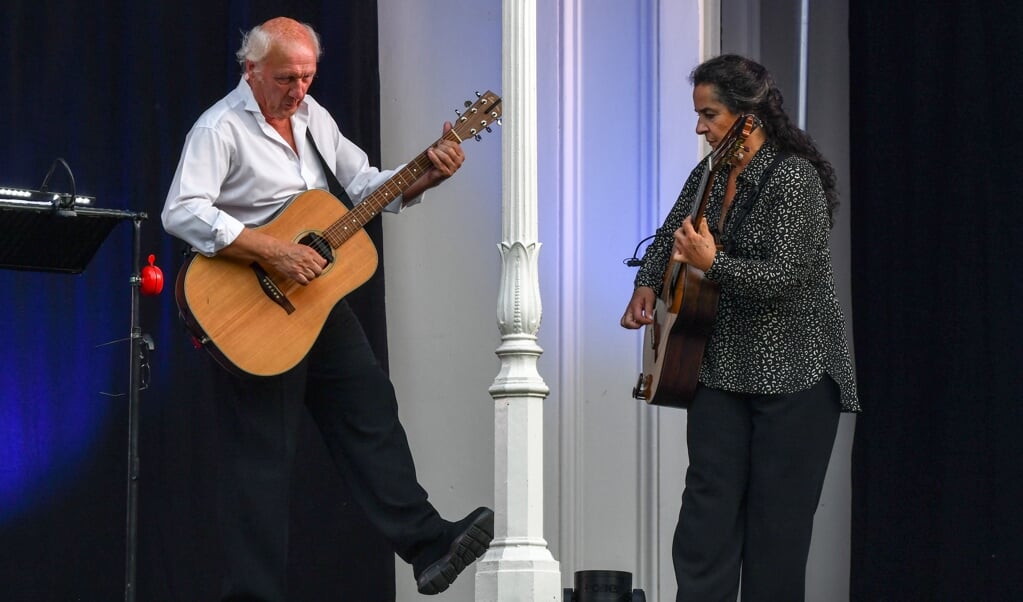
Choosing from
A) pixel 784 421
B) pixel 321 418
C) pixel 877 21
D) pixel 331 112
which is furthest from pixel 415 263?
pixel 784 421

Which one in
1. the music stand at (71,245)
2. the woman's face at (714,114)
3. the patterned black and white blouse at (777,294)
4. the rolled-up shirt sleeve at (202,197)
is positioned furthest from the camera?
the music stand at (71,245)

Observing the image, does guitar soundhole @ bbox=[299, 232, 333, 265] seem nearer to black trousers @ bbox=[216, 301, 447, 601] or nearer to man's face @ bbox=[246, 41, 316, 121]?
black trousers @ bbox=[216, 301, 447, 601]

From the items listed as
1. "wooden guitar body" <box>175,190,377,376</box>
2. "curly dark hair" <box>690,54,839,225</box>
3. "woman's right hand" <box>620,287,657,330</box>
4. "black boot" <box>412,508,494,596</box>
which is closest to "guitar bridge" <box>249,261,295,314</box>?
"wooden guitar body" <box>175,190,377,376</box>

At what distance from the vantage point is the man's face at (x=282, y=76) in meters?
3.93

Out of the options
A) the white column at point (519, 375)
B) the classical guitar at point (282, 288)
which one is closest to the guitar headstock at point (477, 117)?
the white column at point (519, 375)

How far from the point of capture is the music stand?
416 cm

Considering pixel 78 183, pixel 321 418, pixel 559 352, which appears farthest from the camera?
pixel 559 352

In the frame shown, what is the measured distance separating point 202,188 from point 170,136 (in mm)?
1363

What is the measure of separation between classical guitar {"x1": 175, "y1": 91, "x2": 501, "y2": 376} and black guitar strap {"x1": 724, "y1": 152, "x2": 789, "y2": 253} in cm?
91

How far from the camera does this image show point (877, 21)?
5.27 meters

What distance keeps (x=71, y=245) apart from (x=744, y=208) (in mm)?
1997

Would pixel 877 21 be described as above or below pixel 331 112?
above

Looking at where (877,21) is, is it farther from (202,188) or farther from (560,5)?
(202,188)

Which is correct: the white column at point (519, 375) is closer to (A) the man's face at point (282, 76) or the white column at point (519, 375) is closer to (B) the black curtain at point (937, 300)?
(A) the man's face at point (282, 76)
